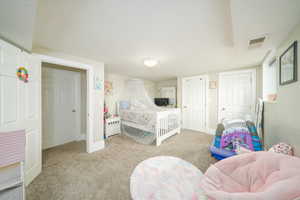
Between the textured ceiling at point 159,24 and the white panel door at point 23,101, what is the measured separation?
0.41m

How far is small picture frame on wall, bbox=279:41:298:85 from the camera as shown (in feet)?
3.89

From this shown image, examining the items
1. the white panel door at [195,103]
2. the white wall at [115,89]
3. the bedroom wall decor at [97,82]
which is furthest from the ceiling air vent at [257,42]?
the white wall at [115,89]

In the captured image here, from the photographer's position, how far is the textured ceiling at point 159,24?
98cm

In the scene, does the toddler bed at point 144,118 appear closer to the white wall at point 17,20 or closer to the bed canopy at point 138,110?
the bed canopy at point 138,110

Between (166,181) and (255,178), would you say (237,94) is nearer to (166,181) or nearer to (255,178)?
(255,178)

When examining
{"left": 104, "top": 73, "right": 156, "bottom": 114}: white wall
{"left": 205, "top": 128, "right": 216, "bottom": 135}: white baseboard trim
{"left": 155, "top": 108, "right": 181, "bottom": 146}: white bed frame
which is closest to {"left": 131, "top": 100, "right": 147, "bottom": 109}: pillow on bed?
{"left": 104, "top": 73, "right": 156, "bottom": 114}: white wall

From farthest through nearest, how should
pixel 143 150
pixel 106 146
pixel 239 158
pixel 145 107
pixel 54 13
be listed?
pixel 145 107
pixel 106 146
pixel 143 150
pixel 54 13
pixel 239 158

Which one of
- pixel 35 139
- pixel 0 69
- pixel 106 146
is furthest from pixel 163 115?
pixel 0 69

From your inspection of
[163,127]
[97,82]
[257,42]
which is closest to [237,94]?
[257,42]

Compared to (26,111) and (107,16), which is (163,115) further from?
(26,111)

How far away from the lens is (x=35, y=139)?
1645mm

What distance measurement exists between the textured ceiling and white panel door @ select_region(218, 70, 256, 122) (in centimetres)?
153

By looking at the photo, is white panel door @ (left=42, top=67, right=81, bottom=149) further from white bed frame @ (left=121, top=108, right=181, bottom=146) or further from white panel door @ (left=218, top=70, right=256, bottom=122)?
white panel door @ (left=218, top=70, right=256, bottom=122)

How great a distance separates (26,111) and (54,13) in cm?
136
